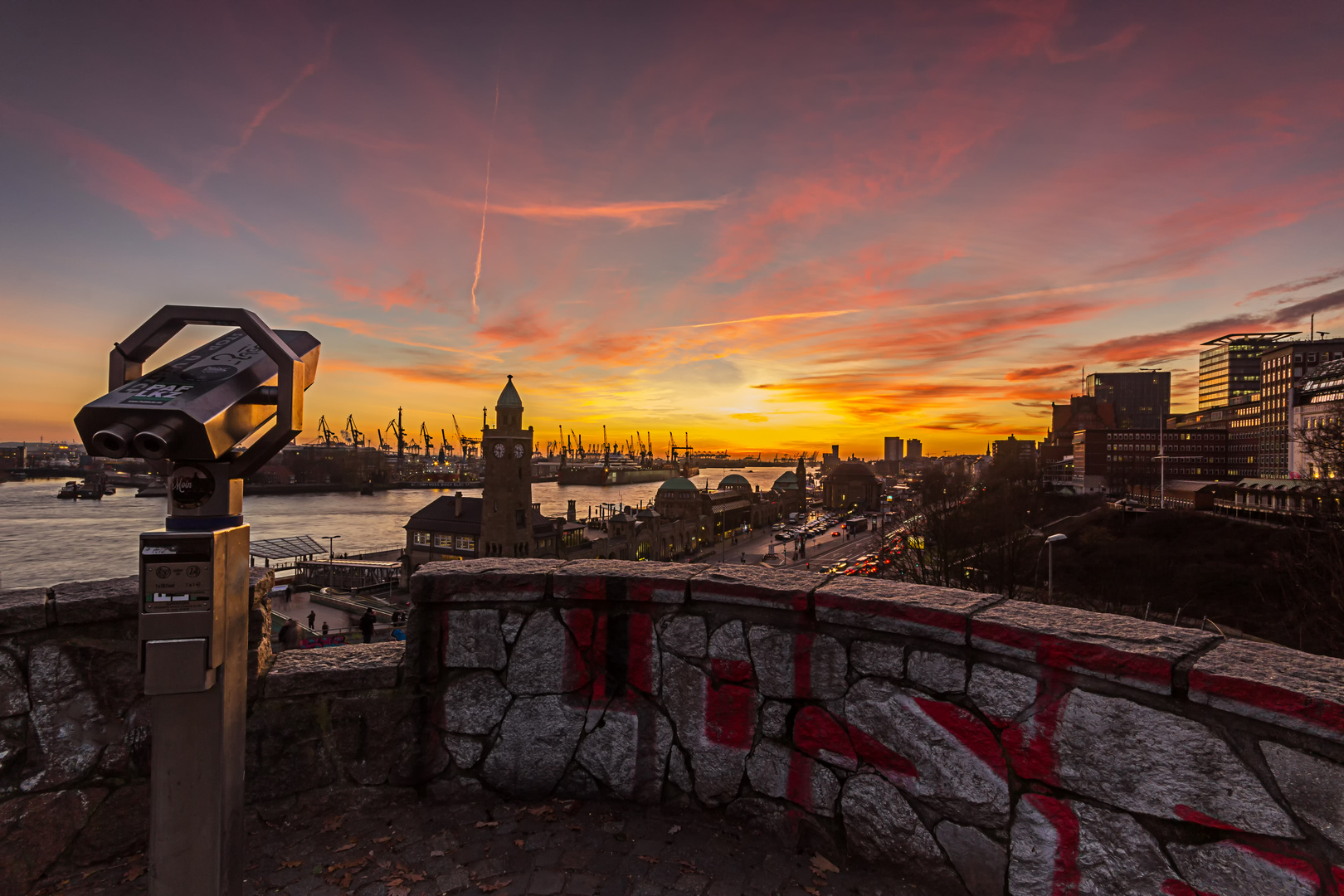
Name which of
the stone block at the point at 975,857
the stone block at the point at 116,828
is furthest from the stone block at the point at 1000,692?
the stone block at the point at 116,828

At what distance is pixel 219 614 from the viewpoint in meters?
1.96

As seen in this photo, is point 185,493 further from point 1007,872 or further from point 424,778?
point 1007,872

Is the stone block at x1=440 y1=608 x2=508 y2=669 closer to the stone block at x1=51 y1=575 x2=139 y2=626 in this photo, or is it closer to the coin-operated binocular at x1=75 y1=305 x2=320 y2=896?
the coin-operated binocular at x1=75 y1=305 x2=320 y2=896

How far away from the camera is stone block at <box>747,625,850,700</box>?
262cm

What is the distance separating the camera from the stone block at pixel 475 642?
10.2 ft

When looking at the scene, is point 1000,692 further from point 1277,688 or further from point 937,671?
point 1277,688

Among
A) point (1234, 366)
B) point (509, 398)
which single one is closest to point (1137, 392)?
point (1234, 366)

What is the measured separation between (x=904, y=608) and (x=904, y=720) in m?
0.45

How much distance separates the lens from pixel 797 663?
2689mm

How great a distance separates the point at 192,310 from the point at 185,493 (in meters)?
0.67

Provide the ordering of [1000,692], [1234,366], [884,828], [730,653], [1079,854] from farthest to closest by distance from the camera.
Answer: [1234,366] < [730,653] < [884,828] < [1000,692] < [1079,854]

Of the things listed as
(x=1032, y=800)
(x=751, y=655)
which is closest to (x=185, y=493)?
(x=751, y=655)

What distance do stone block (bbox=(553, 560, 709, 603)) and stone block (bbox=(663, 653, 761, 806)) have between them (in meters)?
0.31

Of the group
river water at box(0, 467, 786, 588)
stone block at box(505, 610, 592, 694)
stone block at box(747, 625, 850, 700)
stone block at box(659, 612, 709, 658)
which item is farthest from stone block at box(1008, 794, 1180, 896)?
river water at box(0, 467, 786, 588)
